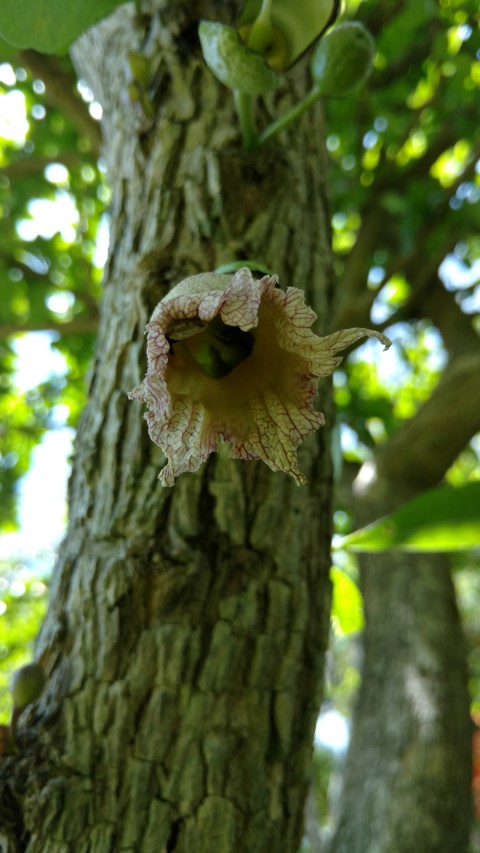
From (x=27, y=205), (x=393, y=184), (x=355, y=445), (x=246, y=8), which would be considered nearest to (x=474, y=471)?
(x=355, y=445)

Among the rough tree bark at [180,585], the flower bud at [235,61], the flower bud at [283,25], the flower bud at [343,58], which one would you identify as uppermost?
the flower bud at [343,58]

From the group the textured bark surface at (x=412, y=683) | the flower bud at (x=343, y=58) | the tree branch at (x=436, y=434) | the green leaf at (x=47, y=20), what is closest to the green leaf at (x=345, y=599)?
the textured bark surface at (x=412, y=683)

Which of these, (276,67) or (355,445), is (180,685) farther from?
(355,445)

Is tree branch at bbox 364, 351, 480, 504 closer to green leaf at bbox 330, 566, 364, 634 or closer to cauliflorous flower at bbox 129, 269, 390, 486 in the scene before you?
green leaf at bbox 330, 566, 364, 634

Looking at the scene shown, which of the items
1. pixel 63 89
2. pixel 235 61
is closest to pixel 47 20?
pixel 235 61

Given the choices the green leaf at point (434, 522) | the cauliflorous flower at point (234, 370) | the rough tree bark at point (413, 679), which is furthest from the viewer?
the rough tree bark at point (413, 679)

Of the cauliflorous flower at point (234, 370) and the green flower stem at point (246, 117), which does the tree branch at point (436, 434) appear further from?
the cauliflorous flower at point (234, 370)
